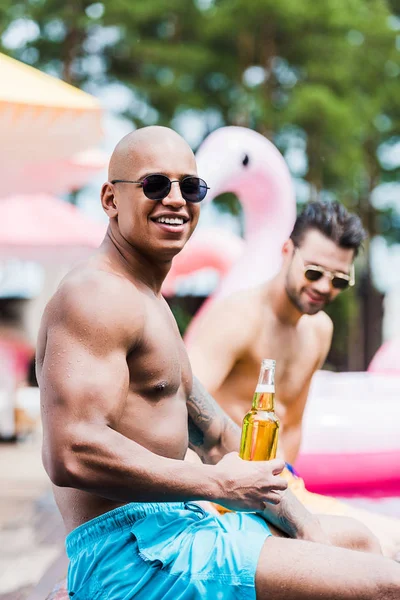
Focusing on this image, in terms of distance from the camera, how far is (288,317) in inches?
137

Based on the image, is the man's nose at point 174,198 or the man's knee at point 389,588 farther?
the man's nose at point 174,198

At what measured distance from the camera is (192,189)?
6.82 feet

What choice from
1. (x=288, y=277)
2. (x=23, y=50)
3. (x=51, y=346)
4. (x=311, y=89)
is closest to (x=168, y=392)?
(x=51, y=346)

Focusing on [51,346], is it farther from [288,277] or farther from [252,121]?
[252,121]

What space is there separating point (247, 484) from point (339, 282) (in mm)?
1589

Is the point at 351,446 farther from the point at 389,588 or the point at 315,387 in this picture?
the point at 389,588

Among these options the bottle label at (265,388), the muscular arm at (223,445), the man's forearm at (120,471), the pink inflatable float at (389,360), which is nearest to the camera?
the man's forearm at (120,471)

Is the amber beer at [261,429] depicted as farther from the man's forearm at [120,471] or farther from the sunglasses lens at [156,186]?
the sunglasses lens at [156,186]

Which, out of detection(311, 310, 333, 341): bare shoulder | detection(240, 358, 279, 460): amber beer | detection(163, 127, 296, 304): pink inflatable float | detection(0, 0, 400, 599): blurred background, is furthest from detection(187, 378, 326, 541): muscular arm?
detection(0, 0, 400, 599): blurred background

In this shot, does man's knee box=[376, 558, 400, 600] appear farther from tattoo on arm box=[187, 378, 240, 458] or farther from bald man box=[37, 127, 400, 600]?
tattoo on arm box=[187, 378, 240, 458]

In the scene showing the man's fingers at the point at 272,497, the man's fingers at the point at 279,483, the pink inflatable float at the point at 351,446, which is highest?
the man's fingers at the point at 279,483

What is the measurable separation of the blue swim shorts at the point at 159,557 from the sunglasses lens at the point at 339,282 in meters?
1.48

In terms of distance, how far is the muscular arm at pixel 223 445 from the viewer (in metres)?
2.27

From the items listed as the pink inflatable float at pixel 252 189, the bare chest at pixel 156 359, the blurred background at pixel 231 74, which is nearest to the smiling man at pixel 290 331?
the bare chest at pixel 156 359
